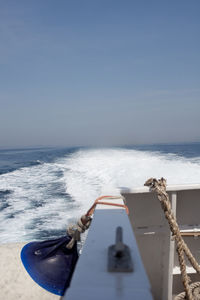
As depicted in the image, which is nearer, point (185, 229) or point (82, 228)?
point (82, 228)

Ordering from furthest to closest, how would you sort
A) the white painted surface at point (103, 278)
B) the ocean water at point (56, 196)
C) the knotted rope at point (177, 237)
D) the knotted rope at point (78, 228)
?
the ocean water at point (56, 196)
the knotted rope at point (177, 237)
the knotted rope at point (78, 228)
the white painted surface at point (103, 278)

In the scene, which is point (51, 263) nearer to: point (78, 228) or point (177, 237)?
point (78, 228)

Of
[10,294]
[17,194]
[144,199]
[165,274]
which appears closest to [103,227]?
Result: [144,199]

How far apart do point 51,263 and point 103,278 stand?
881 millimetres

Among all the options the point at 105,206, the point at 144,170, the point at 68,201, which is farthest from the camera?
the point at 144,170

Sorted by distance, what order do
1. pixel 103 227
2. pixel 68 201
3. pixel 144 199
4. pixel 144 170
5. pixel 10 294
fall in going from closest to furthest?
1. pixel 103 227
2. pixel 144 199
3. pixel 10 294
4. pixel 68 201
5. pixel 144 170

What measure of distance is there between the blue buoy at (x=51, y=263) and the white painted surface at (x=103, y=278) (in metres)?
0.58

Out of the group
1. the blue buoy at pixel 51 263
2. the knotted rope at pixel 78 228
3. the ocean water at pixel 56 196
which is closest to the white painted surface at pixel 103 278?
the knotted rope at pixel 78 228

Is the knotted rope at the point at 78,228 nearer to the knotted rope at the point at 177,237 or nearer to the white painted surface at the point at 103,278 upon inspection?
the white painted surface at the point at 103,278

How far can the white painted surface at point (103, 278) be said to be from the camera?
62cm

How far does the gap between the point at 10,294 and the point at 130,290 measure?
2.55m

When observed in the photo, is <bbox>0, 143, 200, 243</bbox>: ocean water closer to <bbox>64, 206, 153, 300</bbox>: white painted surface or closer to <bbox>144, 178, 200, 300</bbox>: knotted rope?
<bbox>144, 178, 200, 300</bbox>: knotted rope

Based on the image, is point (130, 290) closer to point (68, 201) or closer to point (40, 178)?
point (68, 201)

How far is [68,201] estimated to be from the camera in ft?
24.7
